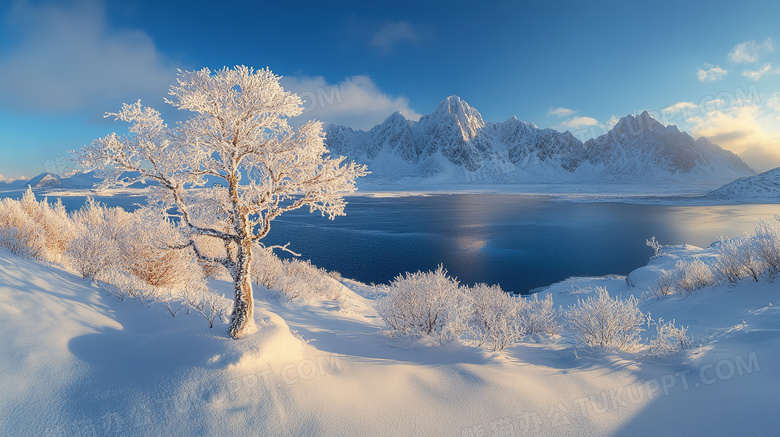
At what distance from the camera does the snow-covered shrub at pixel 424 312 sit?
21.2 feet

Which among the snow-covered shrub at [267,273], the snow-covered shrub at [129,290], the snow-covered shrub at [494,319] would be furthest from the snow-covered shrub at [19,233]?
the snow-covered shrub at [494,319]

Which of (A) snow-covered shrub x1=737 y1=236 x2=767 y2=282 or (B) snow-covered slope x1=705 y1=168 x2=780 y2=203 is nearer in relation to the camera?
(A) snow-covered shrub x1=737 y1=236 x2=767 y2=282

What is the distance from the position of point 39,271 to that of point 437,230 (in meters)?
40.1

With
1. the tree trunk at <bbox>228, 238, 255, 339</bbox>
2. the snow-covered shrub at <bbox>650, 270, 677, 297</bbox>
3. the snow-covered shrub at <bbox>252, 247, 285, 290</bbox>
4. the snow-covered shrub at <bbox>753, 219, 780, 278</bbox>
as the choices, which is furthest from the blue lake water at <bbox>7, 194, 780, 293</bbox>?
the tree trunk at <bbox>228, 238, 255, 339</bbox>

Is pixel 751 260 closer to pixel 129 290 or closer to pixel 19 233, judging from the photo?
pixel 129 290

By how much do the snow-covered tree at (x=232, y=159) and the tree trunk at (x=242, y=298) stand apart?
2 centimetres

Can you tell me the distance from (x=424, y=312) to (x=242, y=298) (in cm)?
368

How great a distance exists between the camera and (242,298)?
5.12 m

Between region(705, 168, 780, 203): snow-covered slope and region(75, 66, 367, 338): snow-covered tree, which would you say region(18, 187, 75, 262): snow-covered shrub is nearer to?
region(75, 66, 367, 338): snow-covered tree

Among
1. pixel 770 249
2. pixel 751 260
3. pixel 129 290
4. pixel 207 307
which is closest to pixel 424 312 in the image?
pixel 207 307

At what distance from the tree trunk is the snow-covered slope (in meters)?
108

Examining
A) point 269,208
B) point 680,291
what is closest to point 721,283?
point 680,291

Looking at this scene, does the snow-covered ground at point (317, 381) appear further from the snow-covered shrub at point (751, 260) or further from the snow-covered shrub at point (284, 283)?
the snow-covered shrub at point (284, 283)

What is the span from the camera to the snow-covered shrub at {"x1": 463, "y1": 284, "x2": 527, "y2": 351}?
614 cm
